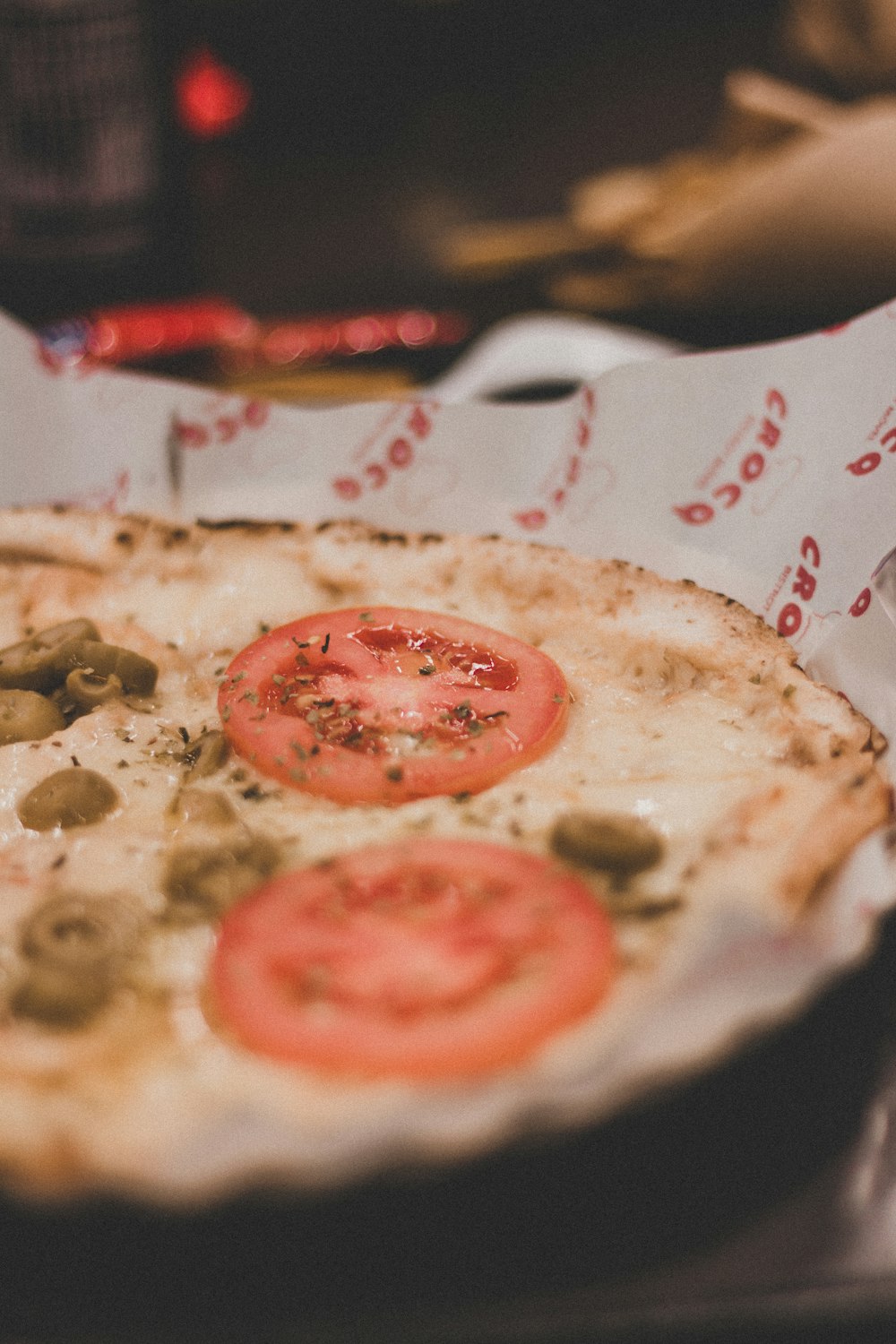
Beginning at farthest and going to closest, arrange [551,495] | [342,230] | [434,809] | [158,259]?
[342,230] → [158,259] → [551,495] → [434,809]

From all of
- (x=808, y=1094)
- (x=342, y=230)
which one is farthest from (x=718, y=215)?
(x=808, y=1094)

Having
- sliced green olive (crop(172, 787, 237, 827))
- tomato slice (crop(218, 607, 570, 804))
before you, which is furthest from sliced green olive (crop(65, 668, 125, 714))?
sliced green olive (crop(172, 787, 237, 827))

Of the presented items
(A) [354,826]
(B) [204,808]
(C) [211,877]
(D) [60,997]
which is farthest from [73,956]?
(A) [354,826]

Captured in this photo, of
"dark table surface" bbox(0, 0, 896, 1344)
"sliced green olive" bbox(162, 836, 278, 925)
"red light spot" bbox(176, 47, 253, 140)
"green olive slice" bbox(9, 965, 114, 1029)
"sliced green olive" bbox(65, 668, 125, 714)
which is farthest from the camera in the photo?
"red light spot" bbox(176, 47, 253, 140)

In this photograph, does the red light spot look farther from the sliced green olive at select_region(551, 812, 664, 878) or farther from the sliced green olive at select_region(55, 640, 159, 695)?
the sliced green olive at select_region(551, 812, 664, 878)

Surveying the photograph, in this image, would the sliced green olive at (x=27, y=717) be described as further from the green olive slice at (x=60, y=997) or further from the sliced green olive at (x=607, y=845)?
the sliced green olive at (x=607, y=845)

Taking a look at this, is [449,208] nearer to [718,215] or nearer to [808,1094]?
[718,215]

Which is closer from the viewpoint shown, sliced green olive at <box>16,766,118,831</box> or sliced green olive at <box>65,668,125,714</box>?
sliced green olive at <box>16,766,118,831</box>
